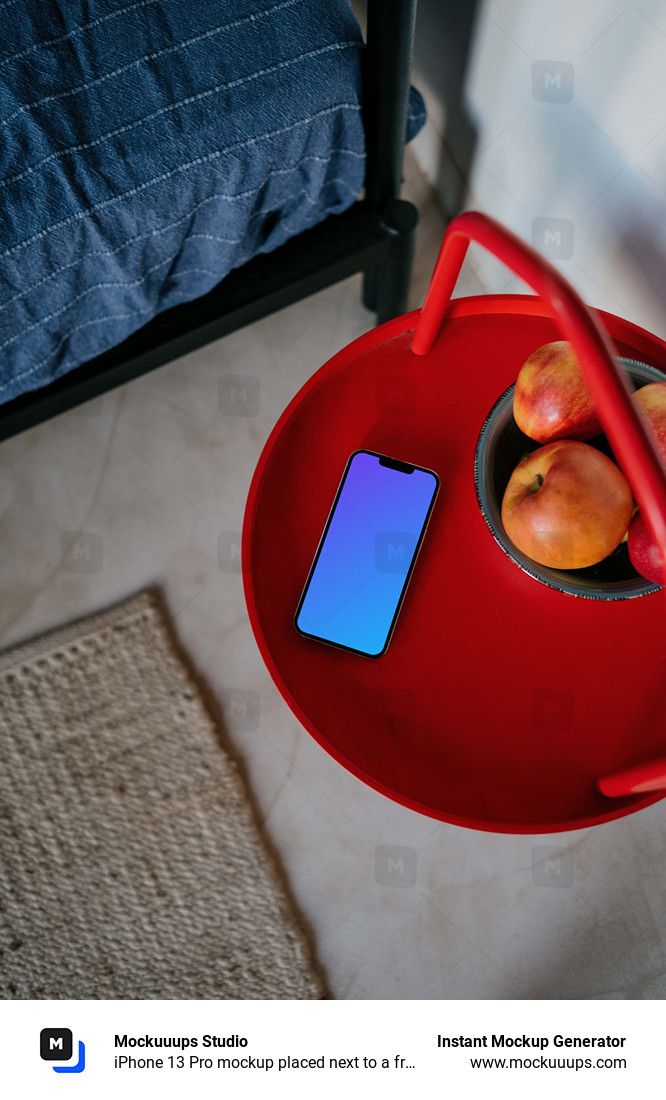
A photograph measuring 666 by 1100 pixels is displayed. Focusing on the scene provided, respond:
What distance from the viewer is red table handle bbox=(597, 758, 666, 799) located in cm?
57

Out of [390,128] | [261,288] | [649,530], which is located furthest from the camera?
[261,288]

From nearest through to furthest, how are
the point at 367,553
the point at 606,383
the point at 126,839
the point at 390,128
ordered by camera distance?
1. the point at 606,383
2. the point at 367,553
3. the point at 390,128
4. the point at 126,839

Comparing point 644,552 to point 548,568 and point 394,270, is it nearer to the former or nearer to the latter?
point 548,568

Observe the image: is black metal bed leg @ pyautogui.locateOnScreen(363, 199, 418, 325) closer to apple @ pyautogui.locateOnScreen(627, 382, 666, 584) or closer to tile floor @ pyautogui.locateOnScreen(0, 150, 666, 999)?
tile floor @ pyautogui.locateOnScreen(0, 150, 666, 999)

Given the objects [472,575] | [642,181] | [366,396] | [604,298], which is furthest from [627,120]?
[472,575]

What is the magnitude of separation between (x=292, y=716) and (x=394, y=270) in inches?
27.4

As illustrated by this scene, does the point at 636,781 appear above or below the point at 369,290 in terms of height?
below

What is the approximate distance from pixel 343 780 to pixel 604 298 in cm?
81

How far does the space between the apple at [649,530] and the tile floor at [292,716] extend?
Answer: 697 millimetres

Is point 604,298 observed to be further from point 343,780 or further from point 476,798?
point 343,780

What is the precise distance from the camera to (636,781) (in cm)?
59

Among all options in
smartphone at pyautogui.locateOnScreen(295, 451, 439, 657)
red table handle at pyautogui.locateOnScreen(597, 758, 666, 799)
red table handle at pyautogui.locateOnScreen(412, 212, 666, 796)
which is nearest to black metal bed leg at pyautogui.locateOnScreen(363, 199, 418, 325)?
smartphone at pyautogui.locateOnScreen(295, 451, 439, 657)
